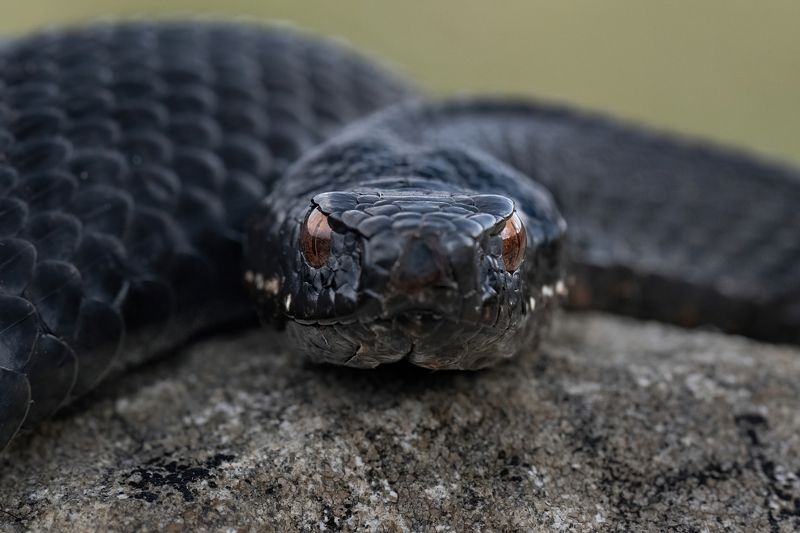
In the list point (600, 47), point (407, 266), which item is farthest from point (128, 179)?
point (600, 47)

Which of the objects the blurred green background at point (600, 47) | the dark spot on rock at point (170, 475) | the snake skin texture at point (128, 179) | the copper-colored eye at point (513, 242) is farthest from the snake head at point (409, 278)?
the blurred green background at point (600, 47)

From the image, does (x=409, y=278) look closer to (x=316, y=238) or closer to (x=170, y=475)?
(x=316, y=238)

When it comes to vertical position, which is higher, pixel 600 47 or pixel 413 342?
A: pixel 413 342

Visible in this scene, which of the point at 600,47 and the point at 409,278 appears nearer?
the point at 409,278

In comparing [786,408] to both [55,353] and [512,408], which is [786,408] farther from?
[55,353]

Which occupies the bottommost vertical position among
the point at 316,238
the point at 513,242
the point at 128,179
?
the point at 128,179

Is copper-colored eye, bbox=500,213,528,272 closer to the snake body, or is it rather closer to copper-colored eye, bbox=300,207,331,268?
the snake body

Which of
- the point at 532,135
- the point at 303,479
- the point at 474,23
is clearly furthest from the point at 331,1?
the point at 303,479

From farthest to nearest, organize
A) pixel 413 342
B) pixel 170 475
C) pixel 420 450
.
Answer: pixel 420 450
pixel 170 475
pixel 413 342
